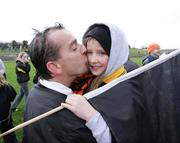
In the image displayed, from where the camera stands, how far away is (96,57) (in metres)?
2.93

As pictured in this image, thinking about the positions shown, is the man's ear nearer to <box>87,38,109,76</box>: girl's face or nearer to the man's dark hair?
the man's dark hair

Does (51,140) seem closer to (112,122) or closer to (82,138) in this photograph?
(82,138)

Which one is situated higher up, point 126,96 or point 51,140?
point 126,96

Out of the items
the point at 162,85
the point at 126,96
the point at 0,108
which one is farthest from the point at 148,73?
the point at 0,108

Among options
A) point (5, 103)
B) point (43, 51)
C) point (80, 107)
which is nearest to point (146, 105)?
point (80, 107)

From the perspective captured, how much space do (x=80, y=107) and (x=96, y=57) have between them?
2.00 feet

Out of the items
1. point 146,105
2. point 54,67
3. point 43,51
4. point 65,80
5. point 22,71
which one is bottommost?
point 22,71

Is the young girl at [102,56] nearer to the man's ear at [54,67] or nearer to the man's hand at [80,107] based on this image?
the man's ear at [54,67]

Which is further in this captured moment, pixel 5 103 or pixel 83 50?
pixel 5 103

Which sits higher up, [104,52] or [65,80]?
[104,52]

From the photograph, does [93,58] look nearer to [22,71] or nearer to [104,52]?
[104,52]

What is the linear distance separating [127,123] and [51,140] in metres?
0.49

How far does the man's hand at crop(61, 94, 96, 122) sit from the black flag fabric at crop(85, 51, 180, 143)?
64 millimetres

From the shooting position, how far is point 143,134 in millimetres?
2523
